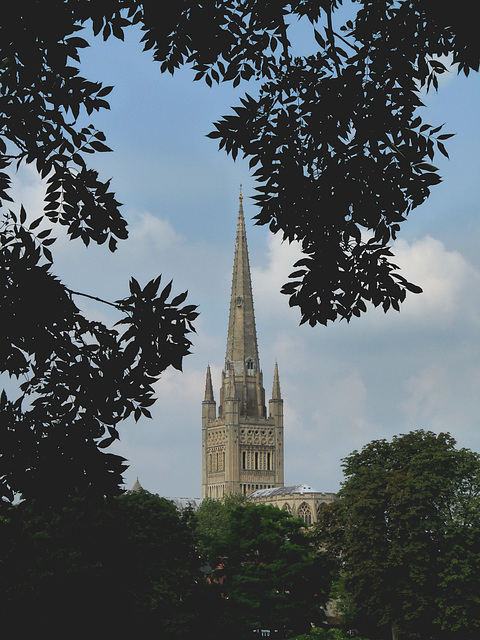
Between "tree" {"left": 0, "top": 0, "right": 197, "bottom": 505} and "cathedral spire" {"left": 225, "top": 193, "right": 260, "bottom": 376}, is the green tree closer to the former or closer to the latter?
"tree" {"left": 0, "top": 0, "right": 197, "bottom": 505}

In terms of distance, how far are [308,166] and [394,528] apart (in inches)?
1660

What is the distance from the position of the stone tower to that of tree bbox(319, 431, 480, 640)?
12826 centimetres

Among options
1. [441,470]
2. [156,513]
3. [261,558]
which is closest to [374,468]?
[441,470]

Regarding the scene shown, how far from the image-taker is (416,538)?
52781 millimetres

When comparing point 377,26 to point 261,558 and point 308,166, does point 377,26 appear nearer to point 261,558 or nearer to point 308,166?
point 308,166

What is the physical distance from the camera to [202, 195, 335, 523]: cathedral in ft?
609

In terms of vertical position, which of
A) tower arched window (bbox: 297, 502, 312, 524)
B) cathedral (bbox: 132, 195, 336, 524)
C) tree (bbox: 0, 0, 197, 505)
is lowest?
tree (bbox: 0, 0, 197, 505)

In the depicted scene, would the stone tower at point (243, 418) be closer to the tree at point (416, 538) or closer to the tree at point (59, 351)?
the tree at point (416, 538)

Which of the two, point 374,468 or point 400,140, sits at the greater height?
point 374,468

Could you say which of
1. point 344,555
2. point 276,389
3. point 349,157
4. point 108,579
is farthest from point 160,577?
point 276,389

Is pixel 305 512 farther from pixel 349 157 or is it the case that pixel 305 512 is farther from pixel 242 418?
pixel 349 157

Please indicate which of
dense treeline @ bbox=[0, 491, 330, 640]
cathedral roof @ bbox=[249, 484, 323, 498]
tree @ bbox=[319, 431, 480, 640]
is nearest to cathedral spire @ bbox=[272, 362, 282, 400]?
cathedral roof @ bbox=[249, 484, 323, 498]

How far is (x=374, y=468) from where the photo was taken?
5691 cm

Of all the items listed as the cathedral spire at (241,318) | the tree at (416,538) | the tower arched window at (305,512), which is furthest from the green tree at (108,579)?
the cathedral spire at (241,318)
